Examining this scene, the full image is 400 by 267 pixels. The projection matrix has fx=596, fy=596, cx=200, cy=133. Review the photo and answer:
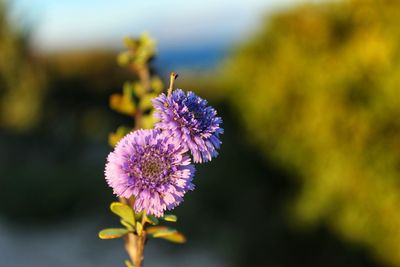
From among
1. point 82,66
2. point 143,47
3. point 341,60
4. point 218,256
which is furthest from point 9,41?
point 143,47

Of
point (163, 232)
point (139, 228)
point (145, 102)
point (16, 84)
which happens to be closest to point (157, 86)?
point (145, 102)

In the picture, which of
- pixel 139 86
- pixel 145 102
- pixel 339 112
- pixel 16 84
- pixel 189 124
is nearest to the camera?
pixel 189 124

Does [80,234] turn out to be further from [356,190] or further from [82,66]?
[82,66]

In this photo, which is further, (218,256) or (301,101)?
(218,256)

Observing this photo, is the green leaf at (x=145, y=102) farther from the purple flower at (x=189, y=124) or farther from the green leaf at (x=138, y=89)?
the purple flower at (x=189, y=124)

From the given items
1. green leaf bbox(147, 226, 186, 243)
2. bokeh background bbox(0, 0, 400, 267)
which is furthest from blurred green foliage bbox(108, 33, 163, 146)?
bokeh background bbox(0, 0, 400, 267)

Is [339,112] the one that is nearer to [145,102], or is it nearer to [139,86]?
[139,86]

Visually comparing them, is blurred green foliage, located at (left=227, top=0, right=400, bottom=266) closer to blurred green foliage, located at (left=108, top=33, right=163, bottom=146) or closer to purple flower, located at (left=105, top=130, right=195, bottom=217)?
blurred green foliage, located at (left=108, top=33, right=163, bottom=146)
